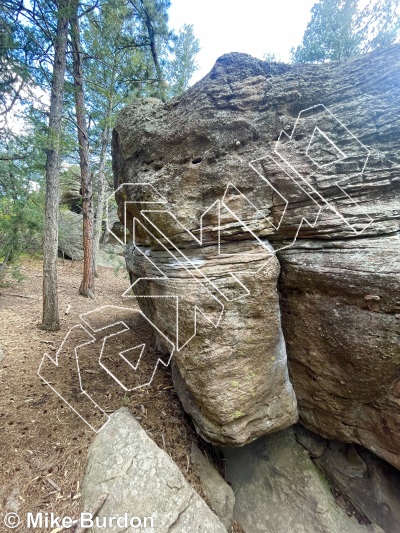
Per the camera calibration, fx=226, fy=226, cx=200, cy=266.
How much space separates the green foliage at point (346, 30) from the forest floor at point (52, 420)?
8592 mm

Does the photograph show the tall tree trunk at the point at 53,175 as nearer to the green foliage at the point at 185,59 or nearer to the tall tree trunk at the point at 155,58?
the tall tree trunk at the point at 155,58

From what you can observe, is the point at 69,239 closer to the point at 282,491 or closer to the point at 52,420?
the point at 52,420

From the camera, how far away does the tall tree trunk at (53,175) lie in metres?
4.75

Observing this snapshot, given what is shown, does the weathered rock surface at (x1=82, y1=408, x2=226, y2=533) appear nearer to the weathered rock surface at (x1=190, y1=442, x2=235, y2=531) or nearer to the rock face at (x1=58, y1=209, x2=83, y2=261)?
the weathered rock surface at (x1=190, y1=442, x2=235, y2=531)

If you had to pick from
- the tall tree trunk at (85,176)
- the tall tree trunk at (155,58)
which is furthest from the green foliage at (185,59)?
the tall tree trunk at (85,176)

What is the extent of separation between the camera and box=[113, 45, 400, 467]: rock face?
240cm

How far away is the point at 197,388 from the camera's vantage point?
271 centimetres

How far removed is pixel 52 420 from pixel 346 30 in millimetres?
10440

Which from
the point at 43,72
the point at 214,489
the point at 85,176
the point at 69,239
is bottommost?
the point at 214,489

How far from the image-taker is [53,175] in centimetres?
490

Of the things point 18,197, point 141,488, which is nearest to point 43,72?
point 18,197

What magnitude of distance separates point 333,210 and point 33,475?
430 cm

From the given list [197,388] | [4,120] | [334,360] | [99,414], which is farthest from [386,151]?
[4,120]

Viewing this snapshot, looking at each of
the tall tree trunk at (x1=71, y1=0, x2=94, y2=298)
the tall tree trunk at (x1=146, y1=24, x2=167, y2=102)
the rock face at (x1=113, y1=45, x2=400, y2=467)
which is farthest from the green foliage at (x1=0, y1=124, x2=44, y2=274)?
the rock face at (x1=113, y1=45, x2=400, y2=467)
